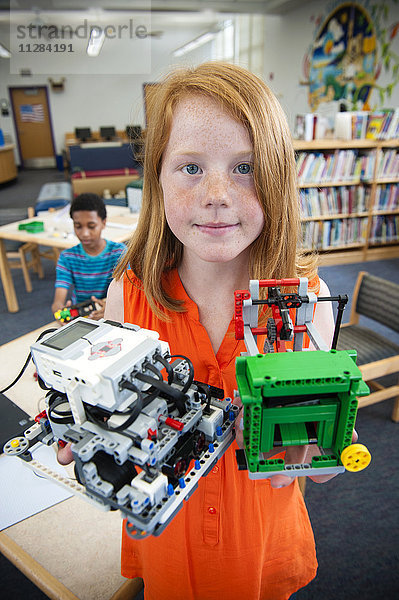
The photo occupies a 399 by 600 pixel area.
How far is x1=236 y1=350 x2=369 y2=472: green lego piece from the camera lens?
62 cm

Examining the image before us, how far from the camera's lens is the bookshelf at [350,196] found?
179 inches

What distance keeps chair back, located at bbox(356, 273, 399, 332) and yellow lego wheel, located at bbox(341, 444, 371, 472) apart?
2.10 meters

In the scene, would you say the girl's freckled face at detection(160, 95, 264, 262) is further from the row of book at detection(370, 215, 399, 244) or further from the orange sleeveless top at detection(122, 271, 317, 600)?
the row of book at detection(370, 215, 399, 244)

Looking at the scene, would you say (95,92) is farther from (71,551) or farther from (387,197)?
(71,551)

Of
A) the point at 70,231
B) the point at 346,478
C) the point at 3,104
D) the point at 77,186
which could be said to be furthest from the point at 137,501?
the point at 3,104

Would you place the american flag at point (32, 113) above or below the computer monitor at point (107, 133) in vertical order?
above

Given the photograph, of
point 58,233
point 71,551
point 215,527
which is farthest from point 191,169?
point 58,233

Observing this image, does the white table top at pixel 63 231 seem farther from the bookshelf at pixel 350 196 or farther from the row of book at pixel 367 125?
the row of book at pixel 367 125

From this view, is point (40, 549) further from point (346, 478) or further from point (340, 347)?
point (340, 347)

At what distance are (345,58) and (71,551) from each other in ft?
24.9

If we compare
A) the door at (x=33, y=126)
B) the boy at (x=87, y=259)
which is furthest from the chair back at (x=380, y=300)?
the door at (x=33, y=126)

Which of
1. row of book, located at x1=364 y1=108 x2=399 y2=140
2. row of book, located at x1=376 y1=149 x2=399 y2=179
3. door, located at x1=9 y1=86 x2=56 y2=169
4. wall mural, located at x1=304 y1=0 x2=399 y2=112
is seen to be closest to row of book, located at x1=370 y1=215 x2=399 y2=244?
row of book, located at x1=376 y1=149 x2=399 y2=179

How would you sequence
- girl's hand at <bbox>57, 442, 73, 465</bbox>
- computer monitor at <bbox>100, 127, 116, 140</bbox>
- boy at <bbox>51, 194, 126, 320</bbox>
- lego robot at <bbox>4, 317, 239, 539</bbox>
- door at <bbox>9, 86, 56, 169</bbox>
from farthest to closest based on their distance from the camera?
door at <bbox>9, 86, 56, 169</bbox>, computer monitor at <bbox>100, 127, 116, 140</bbox>, boy at <bbox>51, 194, 126, 320</bbox>, girl's hand at <bbox>57, 442, 73, 465</bbox>, lego robot at <bbox>4, 317, 239, 539</bbox>

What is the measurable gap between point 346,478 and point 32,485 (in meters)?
1.77
